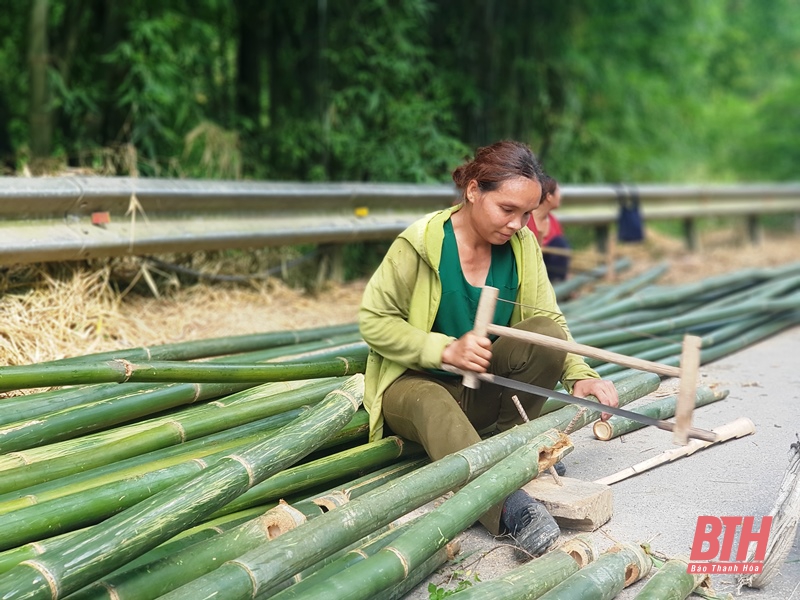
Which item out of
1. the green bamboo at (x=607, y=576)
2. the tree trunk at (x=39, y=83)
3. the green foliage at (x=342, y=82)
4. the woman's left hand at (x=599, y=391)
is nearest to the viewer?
the green bamboo at (x=607, y=576)

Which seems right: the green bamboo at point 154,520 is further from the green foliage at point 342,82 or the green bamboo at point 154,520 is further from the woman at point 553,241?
the green foliage at point 342,82

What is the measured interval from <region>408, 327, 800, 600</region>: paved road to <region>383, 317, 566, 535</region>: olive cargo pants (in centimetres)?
30

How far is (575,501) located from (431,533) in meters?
0.62

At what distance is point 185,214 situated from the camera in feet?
16.9

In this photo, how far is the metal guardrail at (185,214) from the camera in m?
4.27

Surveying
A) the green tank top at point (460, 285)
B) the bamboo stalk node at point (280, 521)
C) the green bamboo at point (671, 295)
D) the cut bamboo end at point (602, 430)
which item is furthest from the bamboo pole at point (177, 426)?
the green bamboo at point (671, 295)

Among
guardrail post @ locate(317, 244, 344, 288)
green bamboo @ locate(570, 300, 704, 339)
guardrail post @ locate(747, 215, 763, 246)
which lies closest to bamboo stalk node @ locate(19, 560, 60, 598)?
green bamboo @ locate(570, 300, 704, 339)

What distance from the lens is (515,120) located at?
29.5 ft

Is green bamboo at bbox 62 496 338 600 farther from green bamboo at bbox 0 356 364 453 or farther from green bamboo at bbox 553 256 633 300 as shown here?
green bamboo at bbox 553 256 633 300

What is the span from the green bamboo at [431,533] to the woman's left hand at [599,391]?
355mm

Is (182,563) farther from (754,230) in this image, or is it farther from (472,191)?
(754,230)

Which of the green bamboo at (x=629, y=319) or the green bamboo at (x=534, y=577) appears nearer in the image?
the green bamboo at (x=534, y=577)

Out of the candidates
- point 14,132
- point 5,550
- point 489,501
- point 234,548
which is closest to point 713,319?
point 489,501

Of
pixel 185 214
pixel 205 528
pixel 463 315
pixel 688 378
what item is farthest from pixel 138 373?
pixel 185 214
